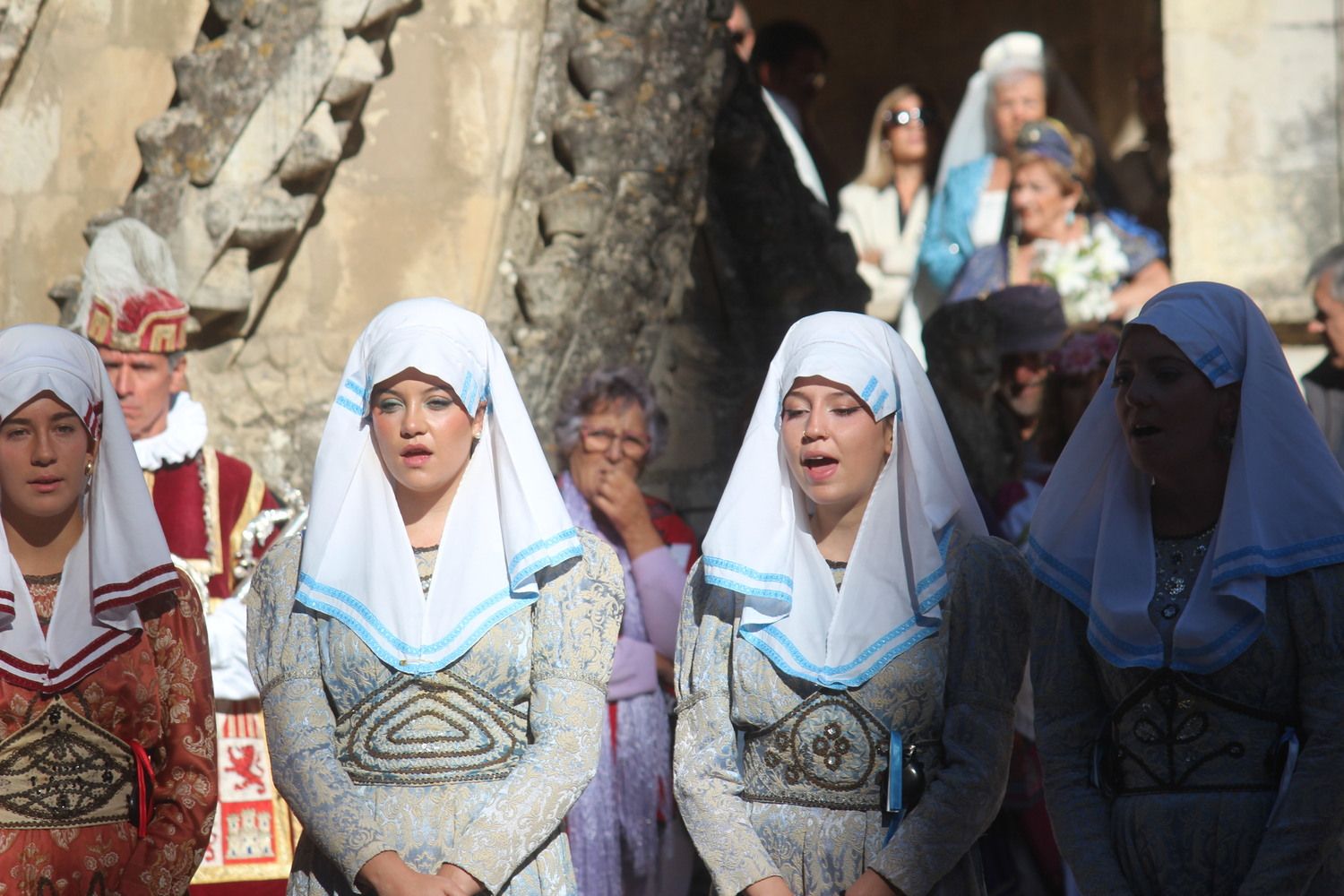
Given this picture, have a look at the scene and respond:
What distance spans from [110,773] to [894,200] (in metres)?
6.71

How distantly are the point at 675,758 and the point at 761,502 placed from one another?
0.54 metres

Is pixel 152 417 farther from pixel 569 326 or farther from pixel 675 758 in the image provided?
pixel 675 758

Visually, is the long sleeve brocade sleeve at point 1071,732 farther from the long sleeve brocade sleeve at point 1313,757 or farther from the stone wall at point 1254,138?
the stone wall at point 1254,138

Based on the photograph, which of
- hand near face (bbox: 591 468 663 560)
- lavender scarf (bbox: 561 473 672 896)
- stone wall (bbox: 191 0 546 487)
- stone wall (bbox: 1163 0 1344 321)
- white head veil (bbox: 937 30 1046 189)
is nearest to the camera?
lavender scarf (bbox: 561 473 672 896)

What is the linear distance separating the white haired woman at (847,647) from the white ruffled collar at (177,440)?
6.20ft

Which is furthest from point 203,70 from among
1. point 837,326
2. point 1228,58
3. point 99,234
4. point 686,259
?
point 1228,58

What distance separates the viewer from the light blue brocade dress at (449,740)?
147 inches

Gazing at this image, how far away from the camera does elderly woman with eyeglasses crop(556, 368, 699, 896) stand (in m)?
5.34

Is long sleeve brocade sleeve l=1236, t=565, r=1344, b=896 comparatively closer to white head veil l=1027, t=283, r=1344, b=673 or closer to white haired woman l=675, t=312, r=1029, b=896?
white head veil l=1027, t=283, r=1344, b=673

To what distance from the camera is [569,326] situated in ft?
21.1

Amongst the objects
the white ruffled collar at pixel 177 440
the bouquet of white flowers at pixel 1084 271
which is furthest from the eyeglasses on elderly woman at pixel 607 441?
the bouquet of white flowers at pixel 1084 271

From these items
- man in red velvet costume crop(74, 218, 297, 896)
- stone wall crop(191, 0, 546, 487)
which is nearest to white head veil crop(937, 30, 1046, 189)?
stone wall crop(191, 0, 546, 487)

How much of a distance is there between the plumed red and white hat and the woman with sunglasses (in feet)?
14.9

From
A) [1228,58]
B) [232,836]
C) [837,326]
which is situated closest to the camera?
[837,326]
